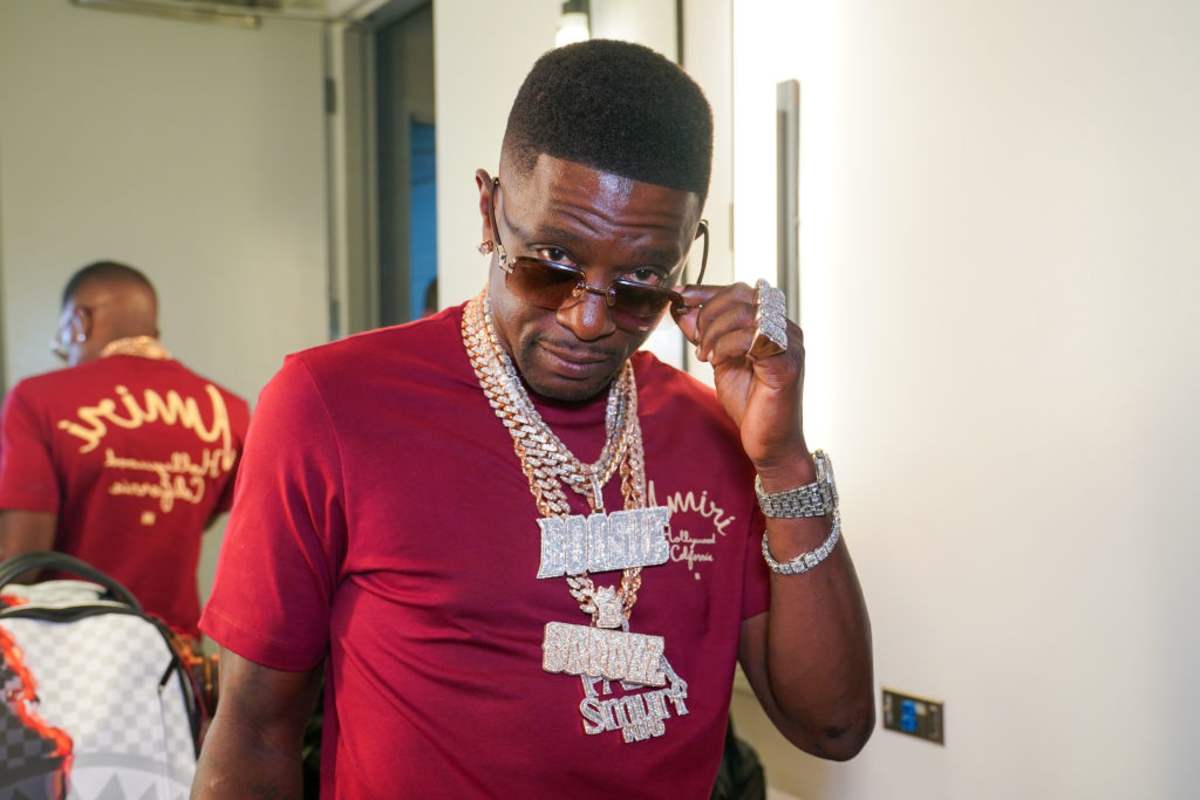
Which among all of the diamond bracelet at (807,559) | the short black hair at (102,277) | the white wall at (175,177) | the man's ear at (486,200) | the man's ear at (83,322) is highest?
the white wall at (175,177)

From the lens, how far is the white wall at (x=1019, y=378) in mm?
1744

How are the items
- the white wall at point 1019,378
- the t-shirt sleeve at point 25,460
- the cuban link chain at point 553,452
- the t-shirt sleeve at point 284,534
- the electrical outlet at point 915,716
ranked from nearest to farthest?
1. the t-shirt sleeve at point 284,534
2. the cuban link chain at point 553,452
3. the white wall at point 1019,378
4. the electrical outlet at point 915,716
5. the t-shirt sleeve at point 25,460

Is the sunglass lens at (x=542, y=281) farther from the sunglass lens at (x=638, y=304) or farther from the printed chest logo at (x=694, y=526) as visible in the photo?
the printed chest logo at (x=694, y=526)

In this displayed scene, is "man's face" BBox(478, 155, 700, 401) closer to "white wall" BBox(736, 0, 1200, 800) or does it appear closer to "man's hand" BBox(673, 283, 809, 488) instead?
"man's hand" BBox(673, 283, 809, 488)

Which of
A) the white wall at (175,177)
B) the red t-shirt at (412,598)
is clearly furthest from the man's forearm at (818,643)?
the white wall at (175,177)

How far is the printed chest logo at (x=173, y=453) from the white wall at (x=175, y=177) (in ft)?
4.74

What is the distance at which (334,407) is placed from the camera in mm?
1232

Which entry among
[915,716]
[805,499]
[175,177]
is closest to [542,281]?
[805,499]

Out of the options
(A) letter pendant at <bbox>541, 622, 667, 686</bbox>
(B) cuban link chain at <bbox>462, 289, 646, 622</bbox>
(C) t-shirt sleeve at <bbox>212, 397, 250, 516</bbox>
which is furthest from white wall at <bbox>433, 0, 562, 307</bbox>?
(A) letter pendant at <bbox>541, 622, 667, 686</bbox>

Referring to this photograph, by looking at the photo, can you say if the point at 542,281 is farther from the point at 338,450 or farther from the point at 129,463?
the point at 129,463

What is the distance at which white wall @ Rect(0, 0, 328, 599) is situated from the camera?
430 cm

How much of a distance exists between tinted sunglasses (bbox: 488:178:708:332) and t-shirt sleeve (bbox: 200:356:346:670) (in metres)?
0.26

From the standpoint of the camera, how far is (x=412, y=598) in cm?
122

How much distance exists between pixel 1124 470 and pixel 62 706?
1.78m
